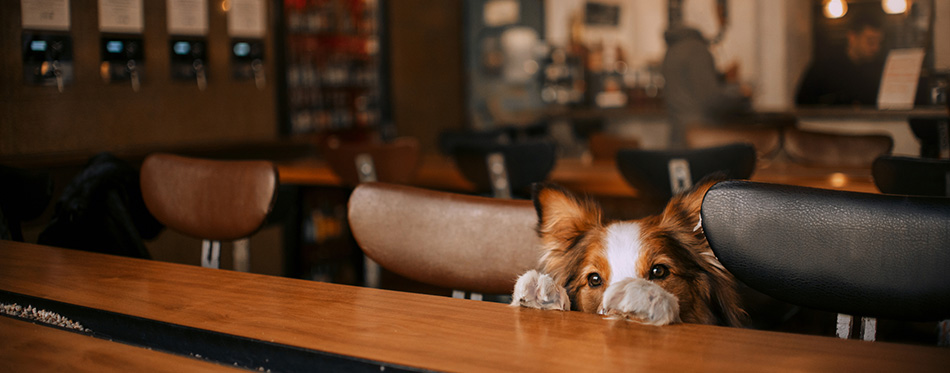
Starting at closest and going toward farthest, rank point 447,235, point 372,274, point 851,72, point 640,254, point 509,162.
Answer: point 640,254, point 447,235, point 509,162, point 372,274, point 851,72

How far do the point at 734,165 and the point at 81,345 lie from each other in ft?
6.75

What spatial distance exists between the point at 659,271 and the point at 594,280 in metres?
0.10

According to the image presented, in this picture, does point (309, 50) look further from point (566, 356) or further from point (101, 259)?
point (566, 356)

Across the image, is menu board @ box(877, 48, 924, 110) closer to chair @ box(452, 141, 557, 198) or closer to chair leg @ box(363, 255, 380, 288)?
chair @ box(452, 141, 557, 198)

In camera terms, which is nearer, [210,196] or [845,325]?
[845,325]

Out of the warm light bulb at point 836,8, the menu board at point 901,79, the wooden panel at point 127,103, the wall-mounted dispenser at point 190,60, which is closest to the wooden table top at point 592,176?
the menu board at point 901,79

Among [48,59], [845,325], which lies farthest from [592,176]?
[48,59]

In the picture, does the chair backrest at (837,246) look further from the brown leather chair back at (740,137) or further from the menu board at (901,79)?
the brown leather chair back at (740,137)

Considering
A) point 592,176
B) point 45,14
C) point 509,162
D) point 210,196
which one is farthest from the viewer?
point 45,14

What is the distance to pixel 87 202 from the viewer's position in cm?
199

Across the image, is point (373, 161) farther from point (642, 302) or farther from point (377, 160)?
point (642, 302)

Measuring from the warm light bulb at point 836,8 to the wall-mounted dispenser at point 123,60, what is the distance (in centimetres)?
391

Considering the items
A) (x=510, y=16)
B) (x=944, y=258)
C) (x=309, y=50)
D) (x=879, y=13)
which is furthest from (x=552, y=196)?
(x=510, y=16)

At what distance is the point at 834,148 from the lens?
3.21m
